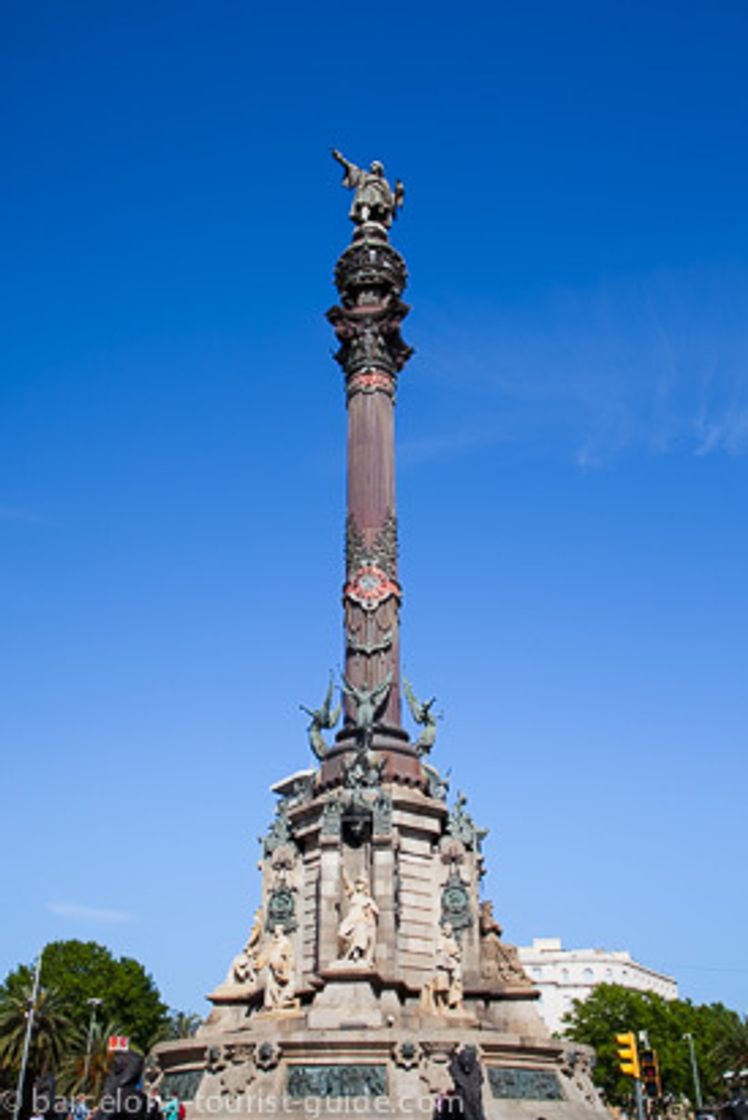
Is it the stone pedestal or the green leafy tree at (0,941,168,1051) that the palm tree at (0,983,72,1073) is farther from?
the stone pedestal

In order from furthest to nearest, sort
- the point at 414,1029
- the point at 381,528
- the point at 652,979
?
the point at 652,979
the point at 381,528
the point at 414,1029

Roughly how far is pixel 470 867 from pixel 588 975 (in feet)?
294

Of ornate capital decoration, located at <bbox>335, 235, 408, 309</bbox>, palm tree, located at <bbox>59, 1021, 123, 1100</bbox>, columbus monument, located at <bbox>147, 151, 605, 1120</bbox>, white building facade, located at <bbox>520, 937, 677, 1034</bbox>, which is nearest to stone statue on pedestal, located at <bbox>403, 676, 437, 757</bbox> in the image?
columbus monument, located at <bbox>147, 151, 605, 1120</bbox>

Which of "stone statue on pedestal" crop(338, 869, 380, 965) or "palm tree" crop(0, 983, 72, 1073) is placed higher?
"palm tree" crop(0, 983, 72, 1073)

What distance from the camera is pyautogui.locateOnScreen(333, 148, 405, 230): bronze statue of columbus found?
111 feet

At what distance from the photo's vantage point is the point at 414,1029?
2112 cm

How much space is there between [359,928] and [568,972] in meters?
93.8

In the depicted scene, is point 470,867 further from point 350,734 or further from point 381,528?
point 381,528

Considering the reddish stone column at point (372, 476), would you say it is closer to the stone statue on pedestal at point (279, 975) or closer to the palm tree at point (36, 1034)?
the stone statue on pedestal at point (279, 975)

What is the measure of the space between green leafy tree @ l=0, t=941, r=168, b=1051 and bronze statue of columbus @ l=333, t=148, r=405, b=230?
1723 inches

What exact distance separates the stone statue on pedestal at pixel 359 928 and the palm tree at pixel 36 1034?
33.1 metres

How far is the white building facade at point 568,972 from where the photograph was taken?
104 meters

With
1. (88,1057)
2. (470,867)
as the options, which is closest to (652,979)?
(88,1057)

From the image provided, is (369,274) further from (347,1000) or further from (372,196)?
(347,1000)
